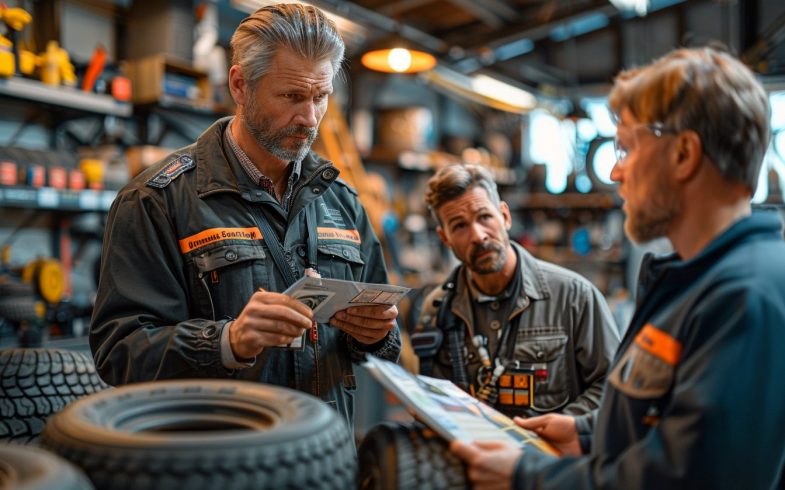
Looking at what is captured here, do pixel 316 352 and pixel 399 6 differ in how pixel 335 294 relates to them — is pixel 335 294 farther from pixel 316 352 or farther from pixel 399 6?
pixel 399 6

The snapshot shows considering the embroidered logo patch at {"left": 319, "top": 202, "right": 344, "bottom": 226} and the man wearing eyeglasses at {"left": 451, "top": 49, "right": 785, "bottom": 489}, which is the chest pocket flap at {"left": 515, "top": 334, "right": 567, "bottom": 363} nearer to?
the embroidered logo patch at {"left": 319, "top": 202, "right": 344, "bottom": 226}

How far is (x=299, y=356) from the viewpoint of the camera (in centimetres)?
180

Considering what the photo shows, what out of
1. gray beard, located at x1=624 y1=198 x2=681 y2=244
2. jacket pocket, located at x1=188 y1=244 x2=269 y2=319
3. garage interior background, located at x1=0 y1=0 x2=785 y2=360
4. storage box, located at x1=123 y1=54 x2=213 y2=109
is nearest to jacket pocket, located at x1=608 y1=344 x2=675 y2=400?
gray beard, located at x1=624 y1=198 x2=681 y2=244

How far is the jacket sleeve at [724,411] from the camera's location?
984mm

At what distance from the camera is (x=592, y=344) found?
7.64 feet

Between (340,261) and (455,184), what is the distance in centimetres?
76

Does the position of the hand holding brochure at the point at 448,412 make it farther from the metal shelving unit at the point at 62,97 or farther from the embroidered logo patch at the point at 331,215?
the metal shelving unit at the point at 62,97

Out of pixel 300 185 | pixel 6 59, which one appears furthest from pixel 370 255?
pixel 6 59

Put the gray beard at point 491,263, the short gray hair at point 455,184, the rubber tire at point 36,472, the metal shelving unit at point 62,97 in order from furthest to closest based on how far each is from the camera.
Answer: the metal shelving unit at point 62,97 → the short gray hair at point 455,184 → the gray beard at point 491,263 → the rubber tire at point 36,472

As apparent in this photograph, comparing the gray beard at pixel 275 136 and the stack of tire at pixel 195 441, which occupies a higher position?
the gray beard at pixel 275 136

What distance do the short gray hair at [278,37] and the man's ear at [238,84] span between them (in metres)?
0.02

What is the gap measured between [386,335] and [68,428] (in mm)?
999

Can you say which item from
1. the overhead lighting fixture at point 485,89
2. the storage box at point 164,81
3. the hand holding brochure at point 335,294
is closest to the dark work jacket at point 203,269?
the hand holding brochure at point 335,294

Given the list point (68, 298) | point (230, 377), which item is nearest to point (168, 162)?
point (230, 377)
